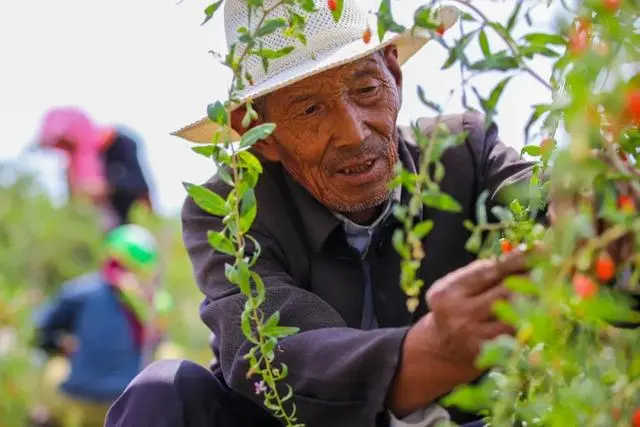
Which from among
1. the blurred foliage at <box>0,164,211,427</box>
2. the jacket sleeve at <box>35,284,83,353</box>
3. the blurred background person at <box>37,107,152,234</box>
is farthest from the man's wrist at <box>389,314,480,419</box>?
the blurred background person at <box>37,107,152,234</box>

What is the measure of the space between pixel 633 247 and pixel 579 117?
0.37m

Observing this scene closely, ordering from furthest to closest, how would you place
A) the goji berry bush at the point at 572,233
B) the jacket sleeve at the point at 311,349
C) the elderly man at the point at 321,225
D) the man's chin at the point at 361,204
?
the man's chin at the point at 361,204 < the elderly man at the point at 321,225 < the jacket sleeve at the point at 311,349 < the goji berry bush at the point at 572,233

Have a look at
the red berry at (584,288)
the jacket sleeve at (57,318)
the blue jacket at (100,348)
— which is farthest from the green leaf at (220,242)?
the jacket sleeve at (57,318)

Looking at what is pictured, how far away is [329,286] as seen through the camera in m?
3.01

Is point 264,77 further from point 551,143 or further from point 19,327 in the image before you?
point 19,327

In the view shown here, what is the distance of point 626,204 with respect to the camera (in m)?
1.54

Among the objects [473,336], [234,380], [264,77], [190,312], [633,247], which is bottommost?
[190,312]

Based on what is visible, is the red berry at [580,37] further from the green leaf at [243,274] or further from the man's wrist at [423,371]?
the green leaf at [243,274]

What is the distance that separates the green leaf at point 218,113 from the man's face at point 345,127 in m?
0.62

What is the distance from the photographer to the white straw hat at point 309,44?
284 cm

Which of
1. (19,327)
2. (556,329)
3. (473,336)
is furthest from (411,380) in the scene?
(19,327)

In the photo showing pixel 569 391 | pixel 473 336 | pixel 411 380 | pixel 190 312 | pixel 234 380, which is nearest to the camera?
pixel 569 391

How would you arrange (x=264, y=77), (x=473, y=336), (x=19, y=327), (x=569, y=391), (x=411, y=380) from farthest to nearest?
(x=19, y=327) → (x=264, y=77) → (x=411, y=380) → (x=473, y=336) → (x=569, y=391)

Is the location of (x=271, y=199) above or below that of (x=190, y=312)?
above
